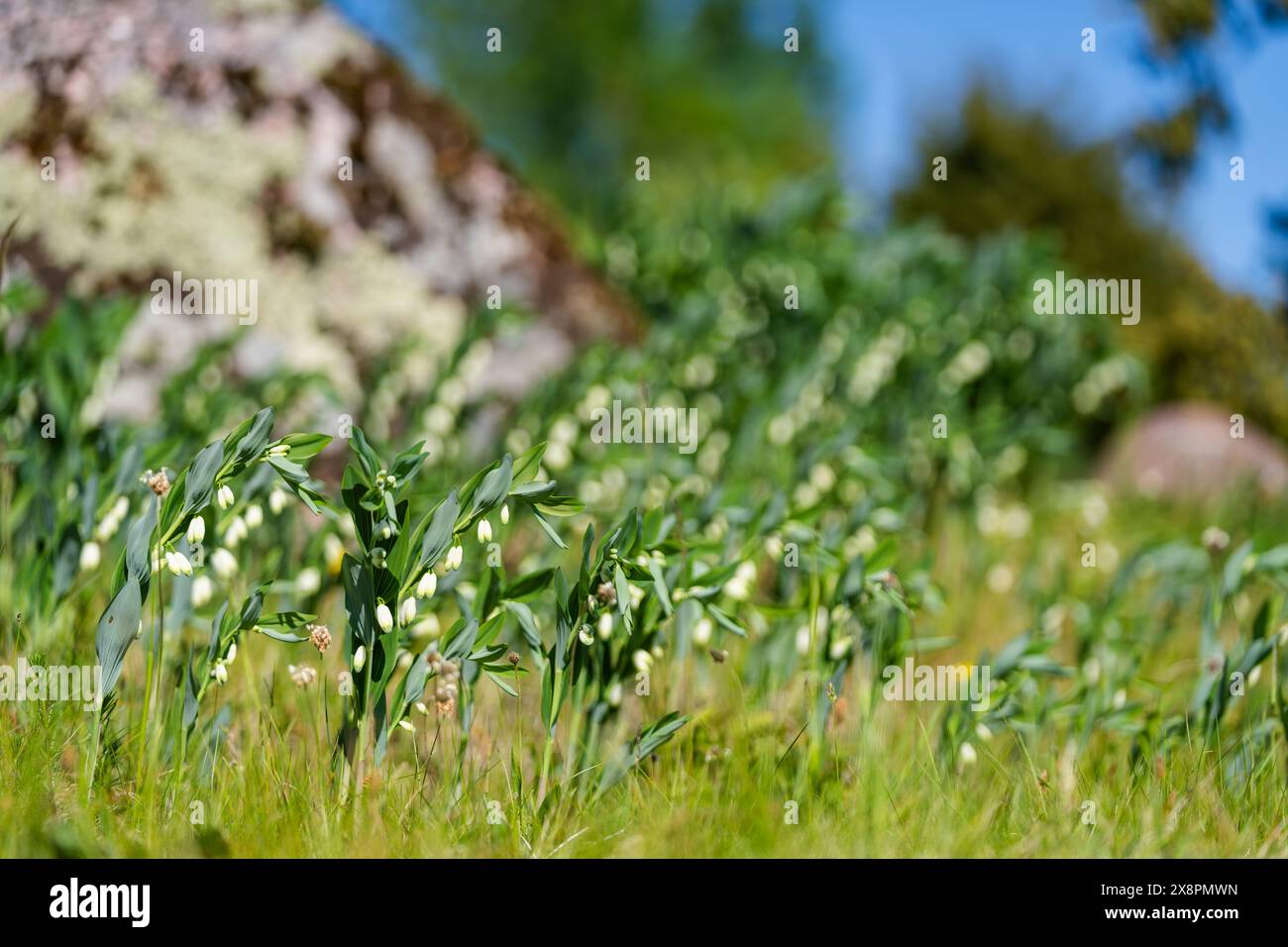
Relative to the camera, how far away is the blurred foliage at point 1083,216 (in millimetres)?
8953

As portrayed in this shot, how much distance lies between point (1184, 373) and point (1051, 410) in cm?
357

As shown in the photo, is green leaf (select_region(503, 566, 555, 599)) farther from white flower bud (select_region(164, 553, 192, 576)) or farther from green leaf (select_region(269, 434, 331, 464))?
white flower bud (select_region(164, 553, 192, 576))

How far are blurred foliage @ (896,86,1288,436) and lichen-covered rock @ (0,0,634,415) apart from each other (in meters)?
6.15

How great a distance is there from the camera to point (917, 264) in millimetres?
6461

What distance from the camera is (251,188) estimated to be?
4.56 meters

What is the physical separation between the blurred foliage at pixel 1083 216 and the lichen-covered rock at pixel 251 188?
6147 mm

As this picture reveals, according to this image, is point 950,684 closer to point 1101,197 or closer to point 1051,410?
point 1051,410

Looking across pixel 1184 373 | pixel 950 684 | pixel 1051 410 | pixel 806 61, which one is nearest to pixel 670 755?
pixel 950 684

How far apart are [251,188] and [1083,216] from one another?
857cm

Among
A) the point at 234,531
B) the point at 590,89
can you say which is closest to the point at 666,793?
the point at 234,531

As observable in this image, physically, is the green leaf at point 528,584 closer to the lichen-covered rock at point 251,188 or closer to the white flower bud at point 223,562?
the white flower bud at point 223,562

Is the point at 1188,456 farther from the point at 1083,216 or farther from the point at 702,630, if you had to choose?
the point at 702,630

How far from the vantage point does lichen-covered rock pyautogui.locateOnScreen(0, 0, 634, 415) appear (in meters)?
4.38

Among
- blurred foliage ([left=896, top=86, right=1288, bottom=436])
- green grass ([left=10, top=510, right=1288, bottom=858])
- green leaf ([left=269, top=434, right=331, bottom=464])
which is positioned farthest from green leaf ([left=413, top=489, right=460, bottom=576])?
blurred foliage ([left=896, top=86, right=1288, bottom=436])
